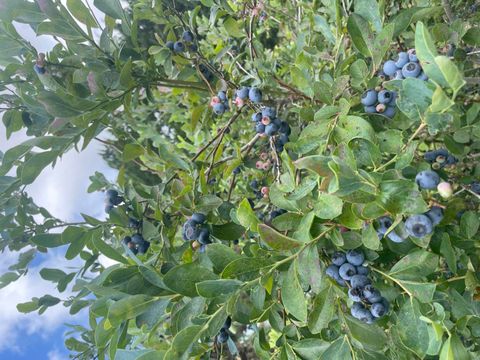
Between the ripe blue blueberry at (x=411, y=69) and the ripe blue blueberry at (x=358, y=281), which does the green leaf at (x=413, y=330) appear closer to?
the ripe blue blueberry at (x=358, y=281)

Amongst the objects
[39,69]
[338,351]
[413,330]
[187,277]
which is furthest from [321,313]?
[39,69]

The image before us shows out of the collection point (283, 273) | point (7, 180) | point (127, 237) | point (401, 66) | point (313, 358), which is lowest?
point (313, 358)

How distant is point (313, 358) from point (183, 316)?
13.3 inches

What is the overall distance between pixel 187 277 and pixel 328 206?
14.5 inches

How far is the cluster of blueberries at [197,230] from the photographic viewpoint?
1.24m

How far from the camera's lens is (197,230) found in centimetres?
126

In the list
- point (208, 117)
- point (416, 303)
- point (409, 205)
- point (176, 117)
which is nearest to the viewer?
point (409, 205)

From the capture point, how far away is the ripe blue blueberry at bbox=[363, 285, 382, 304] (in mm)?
1022

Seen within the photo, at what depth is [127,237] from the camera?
1.42 meters

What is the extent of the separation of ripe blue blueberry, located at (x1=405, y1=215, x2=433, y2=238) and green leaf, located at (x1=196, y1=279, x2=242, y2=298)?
0.37 metres

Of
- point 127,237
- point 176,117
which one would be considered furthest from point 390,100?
point 176,117

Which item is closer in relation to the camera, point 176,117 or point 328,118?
point 328,118

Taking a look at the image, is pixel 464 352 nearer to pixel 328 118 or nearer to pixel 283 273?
pixel 283 273

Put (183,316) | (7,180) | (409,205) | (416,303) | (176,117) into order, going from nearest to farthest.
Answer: (409,205), (416,303), (183,316), (7,180), (176,117)
